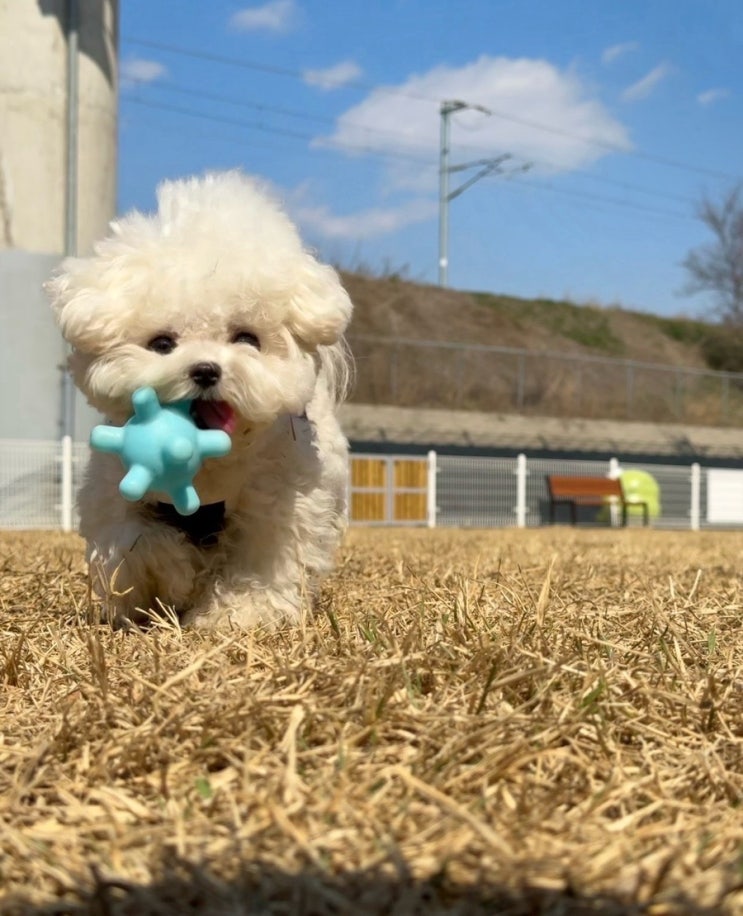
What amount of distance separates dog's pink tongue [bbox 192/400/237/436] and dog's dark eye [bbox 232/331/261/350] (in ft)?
0.72

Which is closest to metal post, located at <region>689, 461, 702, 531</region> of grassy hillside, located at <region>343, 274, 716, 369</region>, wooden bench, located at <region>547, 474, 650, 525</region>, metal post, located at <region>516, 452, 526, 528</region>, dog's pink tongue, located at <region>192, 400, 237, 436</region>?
wooden bench, located at <region>547, 474, 650, 525</region>

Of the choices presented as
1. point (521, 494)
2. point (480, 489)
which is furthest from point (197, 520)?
point (521, 494)

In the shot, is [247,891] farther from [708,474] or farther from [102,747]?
[708,474]

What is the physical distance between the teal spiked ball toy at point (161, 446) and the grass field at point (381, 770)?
38 centimetres

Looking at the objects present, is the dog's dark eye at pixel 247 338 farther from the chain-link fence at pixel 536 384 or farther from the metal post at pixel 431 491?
the chain-link fence at pixel 536 384

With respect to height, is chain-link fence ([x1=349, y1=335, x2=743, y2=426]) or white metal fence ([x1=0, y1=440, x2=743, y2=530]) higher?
chain-link fence ([x1=349, y1=335, x2=743, y2=426])

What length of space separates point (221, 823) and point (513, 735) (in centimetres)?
50

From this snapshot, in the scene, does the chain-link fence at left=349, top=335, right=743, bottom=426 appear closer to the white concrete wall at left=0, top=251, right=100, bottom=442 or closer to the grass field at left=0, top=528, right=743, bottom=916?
the white concrete wall at left=0, top=251, right=100, bottom=442

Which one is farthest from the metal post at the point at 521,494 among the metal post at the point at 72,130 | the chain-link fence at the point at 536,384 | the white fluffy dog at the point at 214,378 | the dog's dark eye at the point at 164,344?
the dog's dark eye at the point at 164,344

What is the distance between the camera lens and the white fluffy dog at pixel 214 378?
2682 mm

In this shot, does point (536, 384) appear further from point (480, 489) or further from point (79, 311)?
point (79, 311)

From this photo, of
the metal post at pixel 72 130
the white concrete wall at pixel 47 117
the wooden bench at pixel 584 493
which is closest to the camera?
the white concrete wall at pixel 47 117

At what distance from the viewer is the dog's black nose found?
258 cm

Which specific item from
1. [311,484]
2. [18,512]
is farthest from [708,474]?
[311,484]
